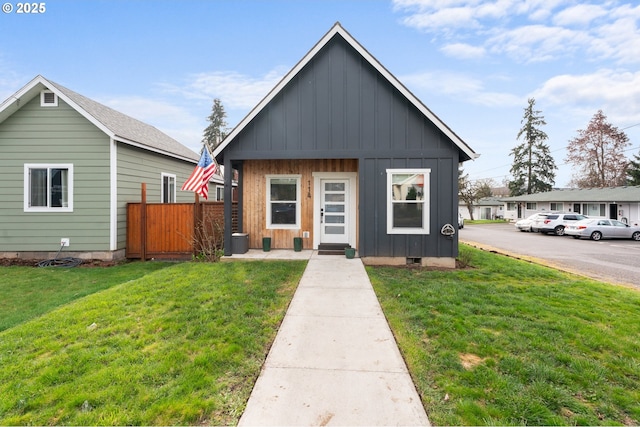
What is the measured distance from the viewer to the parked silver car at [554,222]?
21.7 meters

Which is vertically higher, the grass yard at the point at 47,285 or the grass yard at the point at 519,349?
the grass yard at the point at 519,349

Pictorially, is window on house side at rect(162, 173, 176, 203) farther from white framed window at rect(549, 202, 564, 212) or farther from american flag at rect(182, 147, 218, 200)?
white framed window at rect(549, 202, 564, 212)

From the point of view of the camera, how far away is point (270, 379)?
298 cm

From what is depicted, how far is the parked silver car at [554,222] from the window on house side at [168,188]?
82.5 feet

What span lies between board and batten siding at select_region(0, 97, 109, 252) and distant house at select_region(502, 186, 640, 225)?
34.7 m

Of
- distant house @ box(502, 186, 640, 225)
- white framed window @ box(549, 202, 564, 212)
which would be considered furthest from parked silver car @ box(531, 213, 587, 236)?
white framed window @ box(549, 202, 564, 212)

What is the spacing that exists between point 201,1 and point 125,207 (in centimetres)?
752

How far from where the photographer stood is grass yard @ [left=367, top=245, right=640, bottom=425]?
2.62 metres

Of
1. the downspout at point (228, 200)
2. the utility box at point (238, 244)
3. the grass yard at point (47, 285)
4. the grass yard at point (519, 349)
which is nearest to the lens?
the grass yard at point (519, 349)

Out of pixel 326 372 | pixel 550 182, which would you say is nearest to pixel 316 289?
pixel 326 372

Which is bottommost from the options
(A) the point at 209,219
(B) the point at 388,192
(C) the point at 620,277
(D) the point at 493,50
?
(C) the point at 620,277

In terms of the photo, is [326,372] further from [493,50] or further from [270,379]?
[493,50]

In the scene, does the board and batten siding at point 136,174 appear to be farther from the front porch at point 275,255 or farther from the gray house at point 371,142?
the front porch at point 275,255

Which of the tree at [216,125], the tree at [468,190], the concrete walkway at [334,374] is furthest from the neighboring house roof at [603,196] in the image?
the tree at [216,125]
